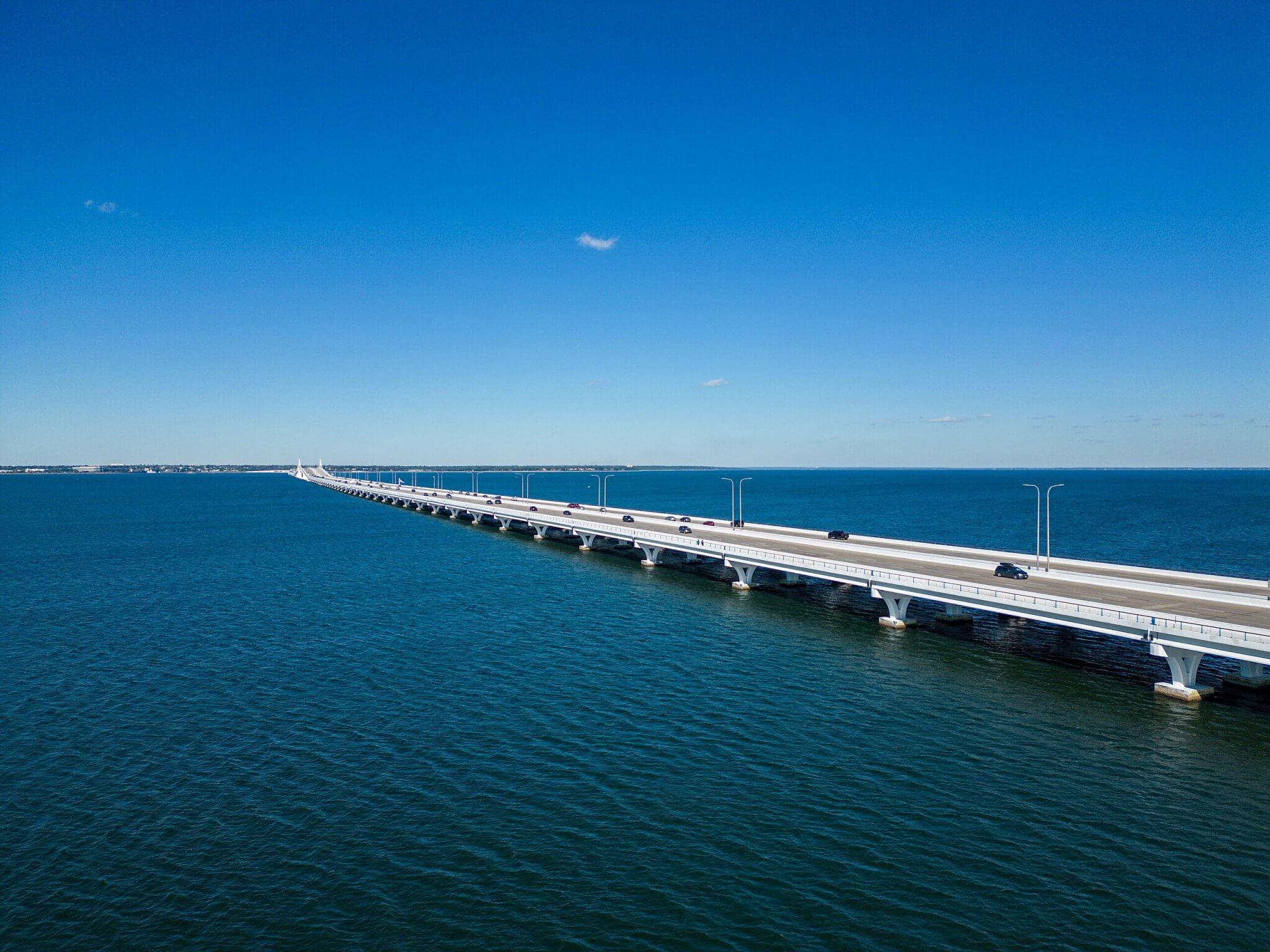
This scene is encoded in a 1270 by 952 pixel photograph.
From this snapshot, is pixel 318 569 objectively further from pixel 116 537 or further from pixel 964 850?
pixel 964 850

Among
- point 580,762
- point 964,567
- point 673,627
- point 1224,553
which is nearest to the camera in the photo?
point 580,762

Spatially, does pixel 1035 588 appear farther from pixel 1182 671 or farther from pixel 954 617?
pixel 1182 671

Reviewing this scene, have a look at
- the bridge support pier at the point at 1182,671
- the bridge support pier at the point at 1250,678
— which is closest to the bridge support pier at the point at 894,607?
the bridge support pier at the point at 1182,671

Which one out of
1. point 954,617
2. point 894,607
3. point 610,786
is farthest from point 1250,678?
point 610,786

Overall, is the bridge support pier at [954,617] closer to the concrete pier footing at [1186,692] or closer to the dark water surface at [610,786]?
the dark water surface at [610,786]

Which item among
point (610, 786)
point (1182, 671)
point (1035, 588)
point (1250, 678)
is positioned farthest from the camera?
point (1035, 588)

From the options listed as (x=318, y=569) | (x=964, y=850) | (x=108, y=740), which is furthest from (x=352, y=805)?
(x=318, y=569)

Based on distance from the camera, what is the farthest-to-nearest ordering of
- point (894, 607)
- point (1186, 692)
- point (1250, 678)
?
1. point (894, 607)
2. point (1250, 678)
3. point (1186, 692)
